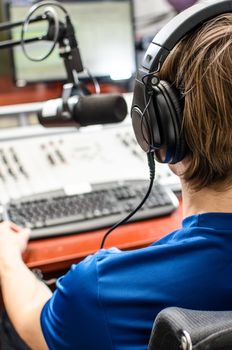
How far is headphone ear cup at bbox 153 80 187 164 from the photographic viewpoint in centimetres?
69

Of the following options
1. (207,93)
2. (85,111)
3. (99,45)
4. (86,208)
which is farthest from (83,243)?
(99,45)

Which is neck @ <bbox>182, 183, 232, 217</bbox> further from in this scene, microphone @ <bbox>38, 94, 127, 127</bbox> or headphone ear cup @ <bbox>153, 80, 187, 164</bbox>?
microphone @ <bbox>38, 94, 127, 127</bbox>

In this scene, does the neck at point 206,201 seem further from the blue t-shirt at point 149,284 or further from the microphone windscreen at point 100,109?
the microphone windscreen at point 100,109

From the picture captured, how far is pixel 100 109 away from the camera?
1.04 meters

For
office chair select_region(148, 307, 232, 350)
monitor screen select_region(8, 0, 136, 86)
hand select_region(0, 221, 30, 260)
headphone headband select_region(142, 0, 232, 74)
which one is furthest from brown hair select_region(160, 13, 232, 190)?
monitor screen select_region(8, 0, 136, 86)

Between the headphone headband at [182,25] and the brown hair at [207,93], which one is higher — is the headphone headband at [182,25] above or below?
above

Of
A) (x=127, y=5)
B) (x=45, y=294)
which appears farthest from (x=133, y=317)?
(x=127, y=5)

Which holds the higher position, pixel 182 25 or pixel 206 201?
pixel 182 25

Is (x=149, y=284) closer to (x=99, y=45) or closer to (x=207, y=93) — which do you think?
(x=207, y=93)

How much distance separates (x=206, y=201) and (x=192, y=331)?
0.26m

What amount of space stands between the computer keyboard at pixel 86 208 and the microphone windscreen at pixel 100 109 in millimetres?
220

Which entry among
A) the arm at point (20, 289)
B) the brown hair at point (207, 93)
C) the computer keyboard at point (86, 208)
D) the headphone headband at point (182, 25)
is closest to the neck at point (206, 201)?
the brown hair at point (207, 93)

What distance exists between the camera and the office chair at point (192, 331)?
51 centimetres

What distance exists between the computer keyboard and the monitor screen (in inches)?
26.9
